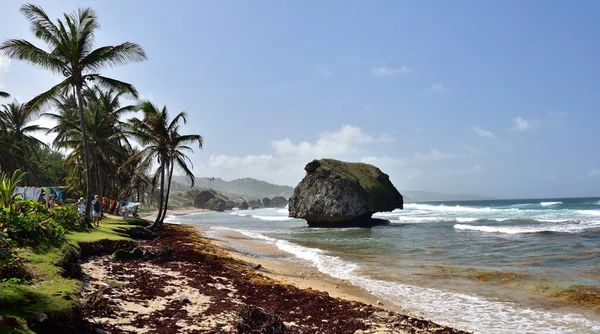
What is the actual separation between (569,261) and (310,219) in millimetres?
25524

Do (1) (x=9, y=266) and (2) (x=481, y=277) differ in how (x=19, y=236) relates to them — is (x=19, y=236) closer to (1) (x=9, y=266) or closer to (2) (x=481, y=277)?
(1) (x=9, y=266)

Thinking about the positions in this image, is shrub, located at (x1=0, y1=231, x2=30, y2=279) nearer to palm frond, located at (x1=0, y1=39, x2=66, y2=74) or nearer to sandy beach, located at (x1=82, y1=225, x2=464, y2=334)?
sandy beach, located at (x1=82, y1=225, x2=464, y2=334)

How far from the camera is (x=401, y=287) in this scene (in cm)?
1112

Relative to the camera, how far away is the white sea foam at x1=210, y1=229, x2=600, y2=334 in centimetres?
772

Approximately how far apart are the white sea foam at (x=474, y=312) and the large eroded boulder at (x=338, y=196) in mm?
25202

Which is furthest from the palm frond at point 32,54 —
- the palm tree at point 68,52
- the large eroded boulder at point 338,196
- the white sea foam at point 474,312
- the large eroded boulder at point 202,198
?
the large eroded boulder at point 202,198

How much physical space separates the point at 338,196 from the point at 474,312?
1127 inches

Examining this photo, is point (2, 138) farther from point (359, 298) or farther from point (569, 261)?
point (569, 261)

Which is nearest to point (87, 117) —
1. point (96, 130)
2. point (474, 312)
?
point (96, 130)

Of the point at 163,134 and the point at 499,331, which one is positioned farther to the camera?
the point at 163,134

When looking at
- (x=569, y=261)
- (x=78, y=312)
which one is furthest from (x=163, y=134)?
(x=569, y=261)

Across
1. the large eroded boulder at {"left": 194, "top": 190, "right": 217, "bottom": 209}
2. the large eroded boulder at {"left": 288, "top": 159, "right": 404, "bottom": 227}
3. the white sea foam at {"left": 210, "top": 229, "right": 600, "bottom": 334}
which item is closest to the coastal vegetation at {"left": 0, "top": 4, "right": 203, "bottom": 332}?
the white sea foam at {"left": 210, "top": 229, "right": 600, "bottom": 334}

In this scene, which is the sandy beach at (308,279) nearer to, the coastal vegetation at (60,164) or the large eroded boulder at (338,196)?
the coastal vegetation at (60,164)

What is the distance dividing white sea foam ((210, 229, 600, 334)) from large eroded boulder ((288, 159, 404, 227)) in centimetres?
2520
